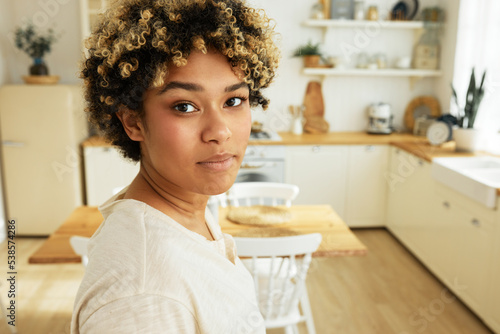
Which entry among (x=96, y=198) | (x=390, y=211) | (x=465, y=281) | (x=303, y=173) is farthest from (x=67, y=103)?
(x=465, y=281)

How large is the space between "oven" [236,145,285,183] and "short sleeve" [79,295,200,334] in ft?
10.5

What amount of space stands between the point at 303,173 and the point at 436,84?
1.68m

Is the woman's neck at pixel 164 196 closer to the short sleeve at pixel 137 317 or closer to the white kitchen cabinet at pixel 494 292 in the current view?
the short sleeve at pixel 137 317

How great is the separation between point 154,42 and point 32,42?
146 inches

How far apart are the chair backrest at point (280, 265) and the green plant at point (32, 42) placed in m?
2.91

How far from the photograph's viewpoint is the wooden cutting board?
4379 millimetres

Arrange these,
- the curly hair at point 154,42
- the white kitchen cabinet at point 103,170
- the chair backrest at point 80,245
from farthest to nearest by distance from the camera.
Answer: the white kitchen cabinet at point 103,170, the chair backrest at point 80,245, the curly hair at point 154,42

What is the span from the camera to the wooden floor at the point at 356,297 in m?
2.57

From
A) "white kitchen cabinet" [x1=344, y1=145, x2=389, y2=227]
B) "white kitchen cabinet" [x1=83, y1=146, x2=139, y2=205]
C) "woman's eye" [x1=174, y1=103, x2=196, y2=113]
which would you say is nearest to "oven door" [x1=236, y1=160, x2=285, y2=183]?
"white kitchen cabinet" [x1=344, y1=145, x2=389, y2=227]

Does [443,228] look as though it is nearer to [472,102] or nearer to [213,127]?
[472,102]

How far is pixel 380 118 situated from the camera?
4.20 metres

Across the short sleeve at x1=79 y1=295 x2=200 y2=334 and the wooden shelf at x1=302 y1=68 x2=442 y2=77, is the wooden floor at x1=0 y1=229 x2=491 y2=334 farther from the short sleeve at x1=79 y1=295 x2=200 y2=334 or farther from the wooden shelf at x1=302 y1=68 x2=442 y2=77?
the short sleeve at x1=79 y1=295 x2=200 y2=334

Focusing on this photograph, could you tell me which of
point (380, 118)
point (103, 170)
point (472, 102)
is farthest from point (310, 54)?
point (103, 170)

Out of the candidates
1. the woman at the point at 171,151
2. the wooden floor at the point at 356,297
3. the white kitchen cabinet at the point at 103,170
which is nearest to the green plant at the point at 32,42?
the white kitchen cabinet at the point at 103,170
